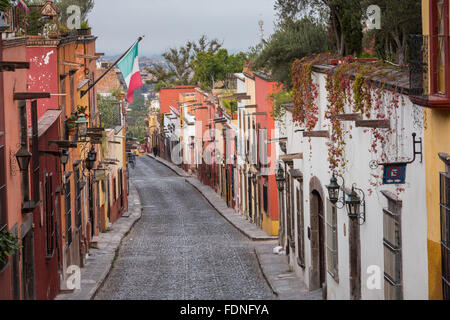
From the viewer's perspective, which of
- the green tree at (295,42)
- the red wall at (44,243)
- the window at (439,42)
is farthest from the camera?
the green tree at (295,42)

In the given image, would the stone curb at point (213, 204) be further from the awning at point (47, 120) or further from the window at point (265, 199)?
the awning at point (47, 120)

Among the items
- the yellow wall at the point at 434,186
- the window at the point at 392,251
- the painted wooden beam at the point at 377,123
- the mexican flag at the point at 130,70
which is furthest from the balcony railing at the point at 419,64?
the mexican flag at the point at 130,70

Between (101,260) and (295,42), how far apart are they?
828 centimetres

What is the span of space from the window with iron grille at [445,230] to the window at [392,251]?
1810 mm

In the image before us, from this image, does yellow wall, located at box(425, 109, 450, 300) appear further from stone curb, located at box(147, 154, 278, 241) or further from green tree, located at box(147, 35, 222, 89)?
green tree, located at box(147, 35, 222, 89)

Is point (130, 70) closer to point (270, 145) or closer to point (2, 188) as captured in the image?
point (270, 145)

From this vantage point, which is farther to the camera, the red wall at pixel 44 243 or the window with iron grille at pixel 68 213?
the window with iron grille at pixel 68 213

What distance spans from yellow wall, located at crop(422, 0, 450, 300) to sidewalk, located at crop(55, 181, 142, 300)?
9.85m

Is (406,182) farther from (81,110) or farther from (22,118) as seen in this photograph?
(81,110)

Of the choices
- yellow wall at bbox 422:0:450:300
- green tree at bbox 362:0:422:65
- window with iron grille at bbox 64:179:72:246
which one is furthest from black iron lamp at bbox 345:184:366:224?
window with iron grille at bbox 64:179:72:246

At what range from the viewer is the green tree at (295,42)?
20219mm

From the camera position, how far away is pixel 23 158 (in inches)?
505

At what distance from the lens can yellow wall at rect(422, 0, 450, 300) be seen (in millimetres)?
8922

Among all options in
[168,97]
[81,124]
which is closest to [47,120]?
[81,124]
